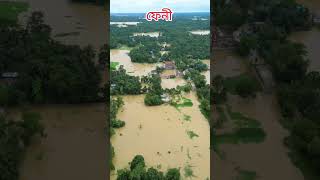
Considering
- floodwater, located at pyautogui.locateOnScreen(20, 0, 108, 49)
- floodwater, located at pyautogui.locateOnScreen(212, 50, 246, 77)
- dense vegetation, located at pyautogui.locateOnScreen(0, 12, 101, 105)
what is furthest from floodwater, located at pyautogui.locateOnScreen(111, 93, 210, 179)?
floodwater, located at pyautogui.locateOnScreen(20, 0, 108, 49)

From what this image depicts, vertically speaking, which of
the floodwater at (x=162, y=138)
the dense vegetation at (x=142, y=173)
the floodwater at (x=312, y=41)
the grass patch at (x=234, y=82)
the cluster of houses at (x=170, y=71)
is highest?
the floodwater at (x=312, y=41)

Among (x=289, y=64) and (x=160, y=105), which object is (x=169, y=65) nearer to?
(x=160, y=105)

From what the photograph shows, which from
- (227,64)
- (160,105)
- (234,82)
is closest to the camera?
(160,105)

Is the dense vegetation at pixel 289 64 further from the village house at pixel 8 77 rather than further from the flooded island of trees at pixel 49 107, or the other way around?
the village house at pixel 8 77

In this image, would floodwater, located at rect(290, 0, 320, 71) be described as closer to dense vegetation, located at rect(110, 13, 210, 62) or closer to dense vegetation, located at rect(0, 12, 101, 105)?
dense vegetation, located at rect(110, 13, 210, 62)

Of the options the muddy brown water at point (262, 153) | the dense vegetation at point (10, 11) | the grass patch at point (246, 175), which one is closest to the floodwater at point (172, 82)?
the muddy brown water at point (262, 153)

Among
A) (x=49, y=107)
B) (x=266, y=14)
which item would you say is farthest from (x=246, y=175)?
(x=266, y=14)
